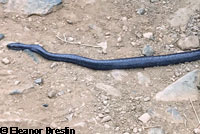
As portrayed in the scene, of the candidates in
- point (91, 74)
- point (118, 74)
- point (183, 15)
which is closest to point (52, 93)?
point (91, 74)

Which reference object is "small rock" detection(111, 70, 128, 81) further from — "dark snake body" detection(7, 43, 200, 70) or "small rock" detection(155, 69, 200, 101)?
"small rock" detection(155, 69, 200, 101)

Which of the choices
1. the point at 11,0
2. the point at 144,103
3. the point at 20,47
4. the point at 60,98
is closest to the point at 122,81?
the point at 144,103

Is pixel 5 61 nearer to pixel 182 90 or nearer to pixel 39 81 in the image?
pixel 39 81

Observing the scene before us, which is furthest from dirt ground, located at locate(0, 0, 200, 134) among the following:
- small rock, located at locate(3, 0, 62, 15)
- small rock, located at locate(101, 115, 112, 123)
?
small rock, located at locate(3, 0, 62, 15)

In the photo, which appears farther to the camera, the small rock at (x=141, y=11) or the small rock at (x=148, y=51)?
the small rock at (x=141, y=11)

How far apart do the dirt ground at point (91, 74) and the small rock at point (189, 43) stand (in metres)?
0.11

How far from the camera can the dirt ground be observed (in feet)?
15.6

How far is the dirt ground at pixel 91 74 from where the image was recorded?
477 cm

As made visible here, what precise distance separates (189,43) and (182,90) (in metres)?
1.16

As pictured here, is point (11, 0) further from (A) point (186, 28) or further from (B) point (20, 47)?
(A) point (186, 28)

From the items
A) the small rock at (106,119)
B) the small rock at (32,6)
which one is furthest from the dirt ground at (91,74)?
the small rock at (32,6)

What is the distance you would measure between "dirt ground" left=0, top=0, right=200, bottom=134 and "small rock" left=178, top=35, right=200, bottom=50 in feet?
0.37

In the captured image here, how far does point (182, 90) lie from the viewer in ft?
17.0

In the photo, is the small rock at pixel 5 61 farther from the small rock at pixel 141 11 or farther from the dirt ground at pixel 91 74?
the small rock at pixel 141 11
